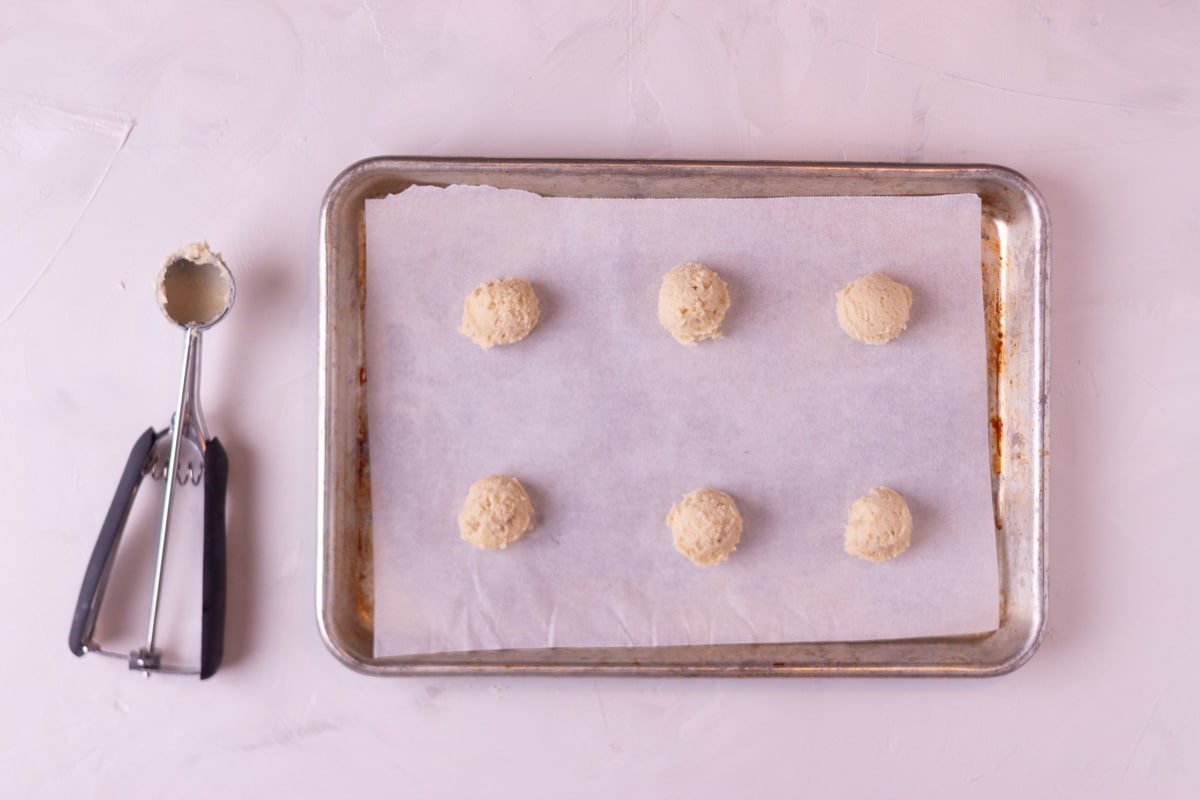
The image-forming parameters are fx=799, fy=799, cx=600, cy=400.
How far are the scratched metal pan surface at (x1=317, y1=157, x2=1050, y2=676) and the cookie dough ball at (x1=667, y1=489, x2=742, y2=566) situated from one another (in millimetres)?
143

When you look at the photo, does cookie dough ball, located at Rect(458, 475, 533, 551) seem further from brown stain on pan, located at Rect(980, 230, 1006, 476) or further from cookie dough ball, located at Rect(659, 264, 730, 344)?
brown stain on pan, located at Rect(980, 230, 1006, 476)

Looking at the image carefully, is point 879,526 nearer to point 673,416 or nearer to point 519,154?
point 673,416

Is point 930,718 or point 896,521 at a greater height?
point 896,521

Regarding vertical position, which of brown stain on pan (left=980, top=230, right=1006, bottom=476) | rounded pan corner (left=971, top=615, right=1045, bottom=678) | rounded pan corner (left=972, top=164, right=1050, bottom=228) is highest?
rounded pan corner (left=972, top=164, right=1050, bottom=228)

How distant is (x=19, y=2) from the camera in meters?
1.13

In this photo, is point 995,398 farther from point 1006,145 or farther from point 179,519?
point 179,519

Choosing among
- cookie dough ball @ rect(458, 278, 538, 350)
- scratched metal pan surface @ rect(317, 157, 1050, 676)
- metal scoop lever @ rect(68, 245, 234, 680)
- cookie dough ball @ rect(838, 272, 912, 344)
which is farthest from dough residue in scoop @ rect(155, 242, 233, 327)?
cookie dough ball @ rect(838, 272, 912, 344)

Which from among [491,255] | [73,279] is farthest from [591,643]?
[73,279]

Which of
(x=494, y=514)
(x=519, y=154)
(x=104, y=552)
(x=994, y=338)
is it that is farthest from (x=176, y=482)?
(x=994, y=338)

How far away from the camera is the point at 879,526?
105 cm

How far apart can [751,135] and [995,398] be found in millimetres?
506

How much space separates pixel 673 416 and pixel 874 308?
0.30 metres

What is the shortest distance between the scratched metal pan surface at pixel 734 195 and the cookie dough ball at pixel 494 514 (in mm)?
154

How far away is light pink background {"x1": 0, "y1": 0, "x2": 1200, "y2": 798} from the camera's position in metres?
1.11
